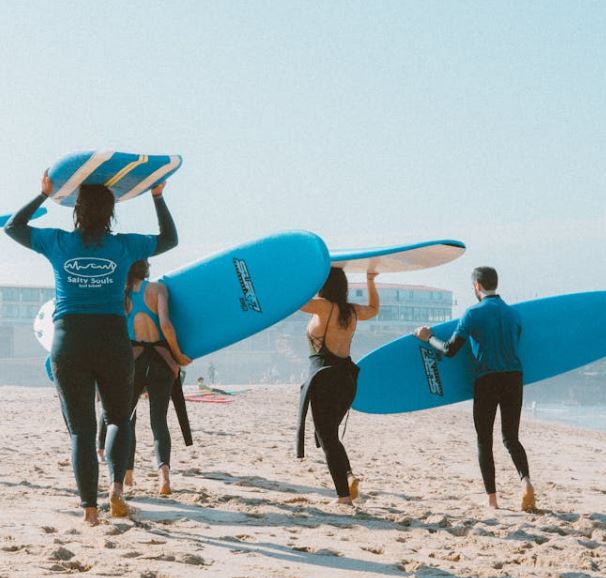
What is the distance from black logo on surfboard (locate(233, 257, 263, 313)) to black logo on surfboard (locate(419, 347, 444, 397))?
1371 millimetres

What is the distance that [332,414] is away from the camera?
13.9 feet

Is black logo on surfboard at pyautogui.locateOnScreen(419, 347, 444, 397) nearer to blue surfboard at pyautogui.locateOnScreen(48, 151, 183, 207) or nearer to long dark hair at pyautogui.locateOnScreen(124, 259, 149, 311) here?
long dark hair at pyautogui.locateOnScreen(124, 259, 149, 311)

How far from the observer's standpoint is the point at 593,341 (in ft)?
19.4

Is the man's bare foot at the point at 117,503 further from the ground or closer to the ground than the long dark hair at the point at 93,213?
closer to the ground

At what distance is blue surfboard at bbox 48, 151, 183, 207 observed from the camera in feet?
12.4

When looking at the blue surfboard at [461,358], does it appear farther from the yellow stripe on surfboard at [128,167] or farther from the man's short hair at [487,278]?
the yellow stripe on surfboard at [128,167]

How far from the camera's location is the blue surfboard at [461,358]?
18.3ft

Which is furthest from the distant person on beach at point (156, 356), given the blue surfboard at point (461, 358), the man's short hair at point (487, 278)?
the blue surfboard at point (461, 358)

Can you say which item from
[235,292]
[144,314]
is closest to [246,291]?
[235,292]

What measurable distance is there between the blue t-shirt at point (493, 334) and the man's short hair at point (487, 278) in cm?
7

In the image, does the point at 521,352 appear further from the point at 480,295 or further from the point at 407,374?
the point at 480,295

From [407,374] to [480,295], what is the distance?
157 centimetres

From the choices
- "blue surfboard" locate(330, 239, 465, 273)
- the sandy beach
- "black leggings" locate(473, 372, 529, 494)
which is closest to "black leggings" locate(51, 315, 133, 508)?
the sandy beach

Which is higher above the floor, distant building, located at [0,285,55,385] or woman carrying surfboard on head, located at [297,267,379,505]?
woman carrying surfboard on head, located at [297,267,379,505]
